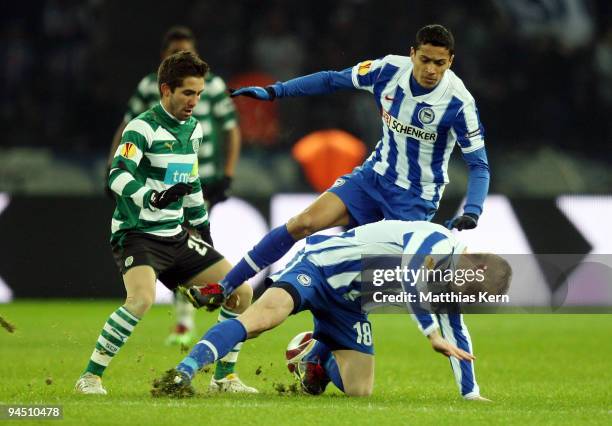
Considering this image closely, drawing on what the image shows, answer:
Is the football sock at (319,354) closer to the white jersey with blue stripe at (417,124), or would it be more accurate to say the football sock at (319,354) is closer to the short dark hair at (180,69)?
the white jersey with blue stripe at (417,124)

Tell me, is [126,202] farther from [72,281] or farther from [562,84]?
[562,84]

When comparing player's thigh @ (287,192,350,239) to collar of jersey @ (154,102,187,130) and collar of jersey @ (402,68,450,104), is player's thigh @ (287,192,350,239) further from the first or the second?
collar of jersey @ (154,102,187,130)

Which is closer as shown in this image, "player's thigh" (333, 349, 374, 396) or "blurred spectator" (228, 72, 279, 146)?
"player's thigh" (333, 349, 374, 396)

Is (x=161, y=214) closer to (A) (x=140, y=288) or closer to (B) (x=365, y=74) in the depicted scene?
(A) (x=140, y=288)

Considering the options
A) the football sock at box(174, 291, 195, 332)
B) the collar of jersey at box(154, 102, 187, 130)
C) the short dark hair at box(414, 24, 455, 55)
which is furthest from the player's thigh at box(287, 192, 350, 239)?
the football sock at box(174, 291, 195, 332)

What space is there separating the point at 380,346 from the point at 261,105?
3494mm

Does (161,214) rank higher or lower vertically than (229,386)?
higher

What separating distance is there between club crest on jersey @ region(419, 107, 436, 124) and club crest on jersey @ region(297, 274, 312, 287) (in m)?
1.60

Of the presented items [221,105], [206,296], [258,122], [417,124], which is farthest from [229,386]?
[258,122]

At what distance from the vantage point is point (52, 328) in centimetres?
1021

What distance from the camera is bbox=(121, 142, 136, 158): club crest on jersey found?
661 centimetres

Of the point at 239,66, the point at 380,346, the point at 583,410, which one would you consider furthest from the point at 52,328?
the point at 583,410

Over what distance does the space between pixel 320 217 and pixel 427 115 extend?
839 millimetres

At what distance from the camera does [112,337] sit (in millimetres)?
6480
